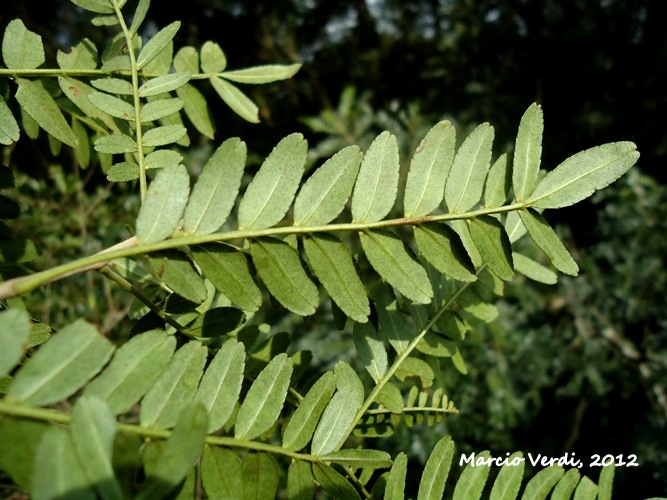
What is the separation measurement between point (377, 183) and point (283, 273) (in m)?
0.12

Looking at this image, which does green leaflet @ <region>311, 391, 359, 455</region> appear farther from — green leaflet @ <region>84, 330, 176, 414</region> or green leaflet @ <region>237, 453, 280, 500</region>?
green leaflet @ <region>84, 330, 176, 414</region>

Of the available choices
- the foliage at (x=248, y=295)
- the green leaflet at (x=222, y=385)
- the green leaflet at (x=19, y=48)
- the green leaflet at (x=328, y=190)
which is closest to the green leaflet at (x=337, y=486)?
the foliage at (x=248, y=295)

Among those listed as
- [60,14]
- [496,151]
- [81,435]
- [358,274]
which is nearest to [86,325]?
[81,435]

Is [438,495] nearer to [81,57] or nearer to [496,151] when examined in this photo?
[81,57]

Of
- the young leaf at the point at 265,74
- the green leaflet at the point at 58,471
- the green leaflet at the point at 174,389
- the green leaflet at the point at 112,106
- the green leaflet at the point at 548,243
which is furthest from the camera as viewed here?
the young leaf at the point at 265,74

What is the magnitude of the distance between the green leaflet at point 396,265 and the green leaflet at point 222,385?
139 mm

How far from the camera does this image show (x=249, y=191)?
505mm

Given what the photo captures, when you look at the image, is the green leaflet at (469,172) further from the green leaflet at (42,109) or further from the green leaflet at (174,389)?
the green leaflet at (42,109)

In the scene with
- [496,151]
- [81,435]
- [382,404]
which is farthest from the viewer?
[496,151]

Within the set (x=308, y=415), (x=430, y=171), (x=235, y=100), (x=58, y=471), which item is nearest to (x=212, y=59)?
(x=235, y=100)

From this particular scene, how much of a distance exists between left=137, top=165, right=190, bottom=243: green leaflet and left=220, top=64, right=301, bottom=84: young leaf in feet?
1.10

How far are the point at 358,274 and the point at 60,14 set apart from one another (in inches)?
127

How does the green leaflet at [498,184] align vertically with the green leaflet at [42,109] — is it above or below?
below

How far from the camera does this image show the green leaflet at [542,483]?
1.95 ft
